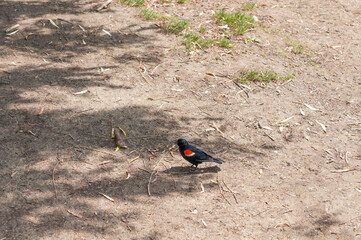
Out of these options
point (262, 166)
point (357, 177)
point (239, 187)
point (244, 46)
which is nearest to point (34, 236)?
point (239, 187)

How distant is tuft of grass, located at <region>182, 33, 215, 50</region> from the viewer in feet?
22.4

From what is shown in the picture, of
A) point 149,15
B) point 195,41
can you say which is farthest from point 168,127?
point 149,15

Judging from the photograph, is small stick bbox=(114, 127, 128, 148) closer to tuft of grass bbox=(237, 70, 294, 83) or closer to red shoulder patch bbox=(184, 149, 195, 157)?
red shoulder patch bbox=(184, 149, 195, 157)

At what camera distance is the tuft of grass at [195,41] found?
Answer: 6813 millimetres

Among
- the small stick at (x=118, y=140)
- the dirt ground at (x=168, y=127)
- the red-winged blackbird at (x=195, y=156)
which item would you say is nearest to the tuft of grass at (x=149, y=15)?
the dirt ground at (x=168, y=127)

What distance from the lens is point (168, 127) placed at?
202 inches

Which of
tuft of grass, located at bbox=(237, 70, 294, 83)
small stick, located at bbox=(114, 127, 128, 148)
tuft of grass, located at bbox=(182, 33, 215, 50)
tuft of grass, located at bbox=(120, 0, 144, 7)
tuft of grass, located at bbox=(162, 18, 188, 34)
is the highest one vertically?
tuft of grass, located at bbox=(120, 0, 144, 7)

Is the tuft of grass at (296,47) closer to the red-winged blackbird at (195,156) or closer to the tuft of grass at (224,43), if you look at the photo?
the tuft of grass at (224,43)

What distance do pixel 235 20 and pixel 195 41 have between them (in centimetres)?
116

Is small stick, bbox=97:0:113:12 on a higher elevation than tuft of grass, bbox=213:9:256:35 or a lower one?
lower

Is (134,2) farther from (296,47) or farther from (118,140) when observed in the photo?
(118,140)

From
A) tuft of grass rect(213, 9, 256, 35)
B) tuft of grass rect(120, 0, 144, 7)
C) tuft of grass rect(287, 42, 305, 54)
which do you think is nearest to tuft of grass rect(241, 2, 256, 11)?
tuft of grass rect(213, 9, 256, 35)

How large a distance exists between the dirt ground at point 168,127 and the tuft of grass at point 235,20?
0.65 ft

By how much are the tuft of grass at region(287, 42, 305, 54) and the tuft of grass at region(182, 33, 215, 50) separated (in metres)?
1.60
